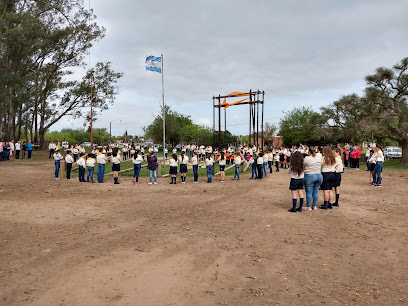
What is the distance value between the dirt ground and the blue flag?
697 inches

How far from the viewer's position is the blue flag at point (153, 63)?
25.5 m

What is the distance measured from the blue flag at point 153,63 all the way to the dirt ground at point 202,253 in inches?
697

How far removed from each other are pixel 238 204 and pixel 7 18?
2715cm

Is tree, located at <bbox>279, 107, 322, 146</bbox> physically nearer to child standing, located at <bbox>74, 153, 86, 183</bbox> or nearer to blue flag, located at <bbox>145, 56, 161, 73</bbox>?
blue flag, located at <bbox>145, 56, 161, 73</bbox>

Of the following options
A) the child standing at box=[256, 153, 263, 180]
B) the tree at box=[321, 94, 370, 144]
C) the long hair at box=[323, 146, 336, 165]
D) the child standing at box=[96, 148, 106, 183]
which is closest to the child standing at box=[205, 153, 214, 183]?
the child standing at box=[256, 153, 263, 180]

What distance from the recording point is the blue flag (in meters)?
25.5

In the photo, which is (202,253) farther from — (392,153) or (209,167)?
(392,153)

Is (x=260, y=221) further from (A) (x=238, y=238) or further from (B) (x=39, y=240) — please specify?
(B) (x=39, y=240)

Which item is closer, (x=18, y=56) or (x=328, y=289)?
(x=328, y=289)

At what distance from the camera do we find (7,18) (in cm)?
2573

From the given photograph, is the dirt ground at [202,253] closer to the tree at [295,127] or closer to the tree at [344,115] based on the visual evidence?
the tree at [344,115]

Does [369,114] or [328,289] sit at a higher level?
[369,114]

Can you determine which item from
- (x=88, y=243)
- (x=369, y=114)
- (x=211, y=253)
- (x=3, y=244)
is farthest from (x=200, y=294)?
(x=369, y=114)

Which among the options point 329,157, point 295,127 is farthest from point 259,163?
point 295,127
